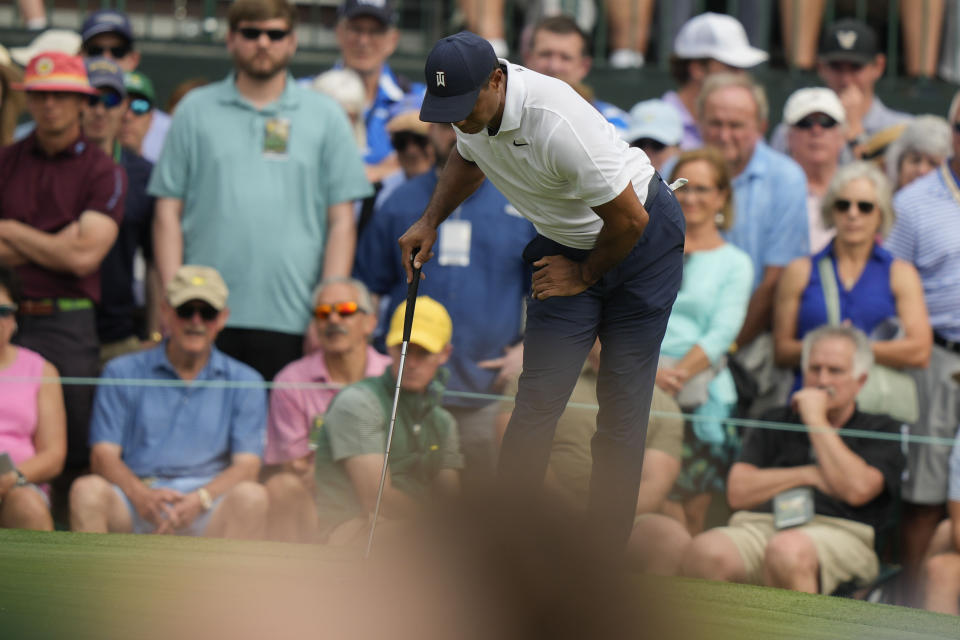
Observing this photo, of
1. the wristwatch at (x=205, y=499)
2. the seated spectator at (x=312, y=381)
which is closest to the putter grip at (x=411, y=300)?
the seated spectator at (x=312, y=381)

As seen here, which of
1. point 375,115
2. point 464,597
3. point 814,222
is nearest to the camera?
point 464,597

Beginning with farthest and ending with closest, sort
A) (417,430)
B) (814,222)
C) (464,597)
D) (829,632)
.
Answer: (814,222), (417,430), (829,632), (464,597)

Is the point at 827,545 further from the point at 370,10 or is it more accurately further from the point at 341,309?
the point at 370,10

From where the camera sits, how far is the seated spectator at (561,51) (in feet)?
26.7

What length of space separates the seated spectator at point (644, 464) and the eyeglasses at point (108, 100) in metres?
2.91

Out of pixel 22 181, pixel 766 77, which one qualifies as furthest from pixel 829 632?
pixel 766 77

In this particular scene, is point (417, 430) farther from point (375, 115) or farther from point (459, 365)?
point (375, 115)

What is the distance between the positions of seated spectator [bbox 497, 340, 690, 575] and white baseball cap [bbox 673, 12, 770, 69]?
3.00 metres

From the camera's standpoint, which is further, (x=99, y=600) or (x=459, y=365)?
(x=459, y=365)

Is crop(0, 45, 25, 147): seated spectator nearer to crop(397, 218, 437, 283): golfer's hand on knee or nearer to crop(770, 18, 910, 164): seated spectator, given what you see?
crop(397, 218, 437, 283): golfer's hand on knee

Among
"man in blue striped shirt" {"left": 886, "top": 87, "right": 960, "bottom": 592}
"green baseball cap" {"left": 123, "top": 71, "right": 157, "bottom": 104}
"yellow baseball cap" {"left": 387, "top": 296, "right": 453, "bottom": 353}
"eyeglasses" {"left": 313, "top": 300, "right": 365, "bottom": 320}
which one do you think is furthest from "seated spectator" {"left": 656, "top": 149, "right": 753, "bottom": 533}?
"green baseball cap" {"left": 123, "top": 71, "right": 157, "bottom": 104}

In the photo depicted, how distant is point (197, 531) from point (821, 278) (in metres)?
3.29

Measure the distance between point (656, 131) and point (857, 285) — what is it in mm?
1415

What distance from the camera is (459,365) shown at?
265 inches
